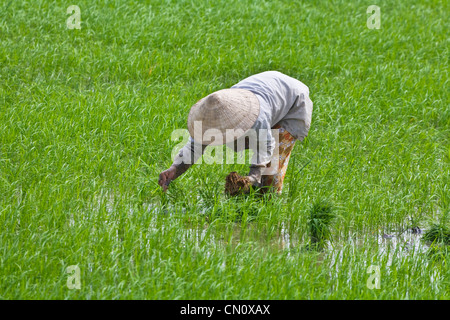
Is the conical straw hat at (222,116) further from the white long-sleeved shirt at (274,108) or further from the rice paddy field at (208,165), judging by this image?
the rice paddy field at (208,165)

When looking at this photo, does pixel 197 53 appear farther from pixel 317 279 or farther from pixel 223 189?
pixel 317 279

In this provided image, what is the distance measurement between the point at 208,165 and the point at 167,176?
1.07 m

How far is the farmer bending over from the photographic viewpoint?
4039 millimetres

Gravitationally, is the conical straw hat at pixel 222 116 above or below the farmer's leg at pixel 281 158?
above

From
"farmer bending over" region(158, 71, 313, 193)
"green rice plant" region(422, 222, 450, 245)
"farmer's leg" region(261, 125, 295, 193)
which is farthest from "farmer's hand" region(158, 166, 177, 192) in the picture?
"green rice plant" region(422, 222, 450, 245)

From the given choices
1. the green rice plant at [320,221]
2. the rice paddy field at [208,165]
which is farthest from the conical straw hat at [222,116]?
the green rice plant at [320,221]

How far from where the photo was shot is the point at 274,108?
4371 millimetres

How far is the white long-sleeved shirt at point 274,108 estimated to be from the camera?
13.9 feet

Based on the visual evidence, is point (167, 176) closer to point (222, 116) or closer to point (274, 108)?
point (222, 116)

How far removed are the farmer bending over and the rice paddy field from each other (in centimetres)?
31

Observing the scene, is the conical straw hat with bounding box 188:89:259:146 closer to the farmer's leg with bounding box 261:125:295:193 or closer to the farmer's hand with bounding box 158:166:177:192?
the farmer's hand with bounding box 158:166:177:192

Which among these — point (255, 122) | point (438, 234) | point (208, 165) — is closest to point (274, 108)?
point (255, 122)

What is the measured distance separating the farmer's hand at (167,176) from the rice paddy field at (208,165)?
0.77 feet
